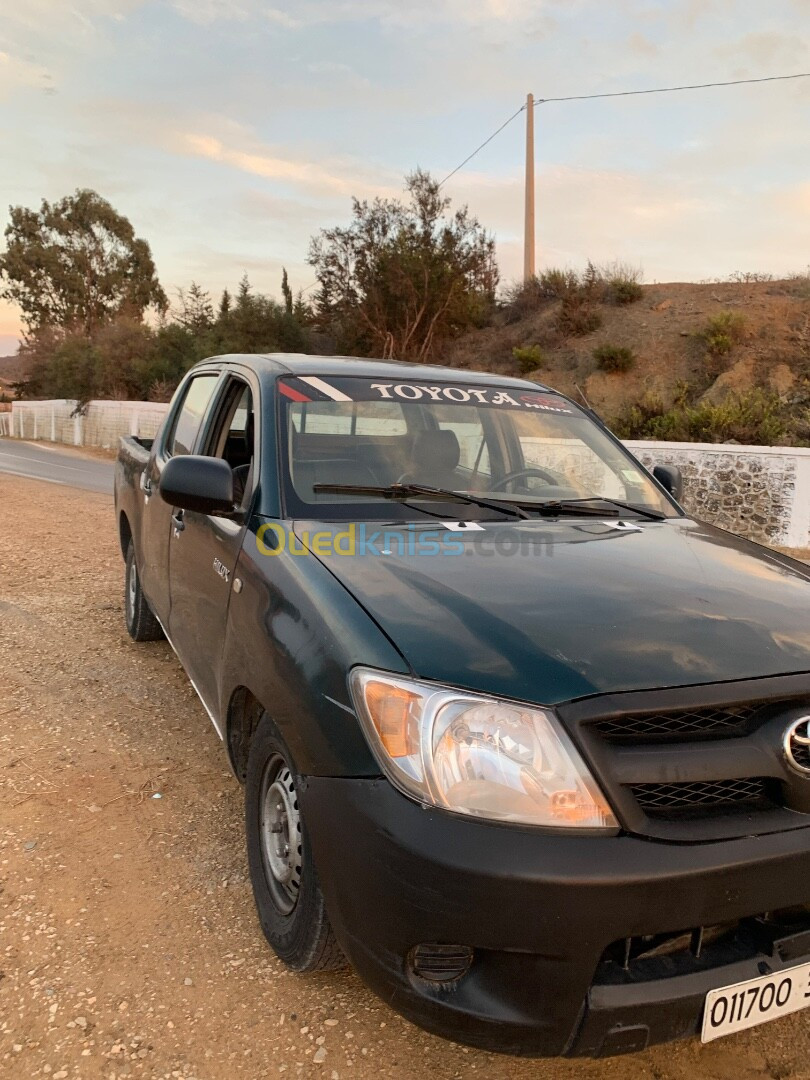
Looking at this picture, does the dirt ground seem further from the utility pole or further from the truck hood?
the utility pole

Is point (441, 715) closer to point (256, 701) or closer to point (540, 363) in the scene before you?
point (256, 701)

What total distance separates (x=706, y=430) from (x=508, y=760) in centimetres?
→ 1520

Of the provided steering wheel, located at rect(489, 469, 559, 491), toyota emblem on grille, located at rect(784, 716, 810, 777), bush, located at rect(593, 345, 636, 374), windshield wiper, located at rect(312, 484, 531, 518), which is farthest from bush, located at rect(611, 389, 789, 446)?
toyota emblem on grille, located at rect(784, 716, 810, 777)

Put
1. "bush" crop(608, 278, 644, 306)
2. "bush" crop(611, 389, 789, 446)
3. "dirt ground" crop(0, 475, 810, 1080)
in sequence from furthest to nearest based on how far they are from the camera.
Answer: "bush" crop(608, 278, 644, 306)
"bush" crop(611, 389, 789, 446)
"dirt ground" crop(0, 475, 810, 1080)

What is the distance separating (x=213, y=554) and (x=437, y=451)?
3.13 ft

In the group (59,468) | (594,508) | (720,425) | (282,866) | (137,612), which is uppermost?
(720,425)

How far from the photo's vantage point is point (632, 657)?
179 centimetres

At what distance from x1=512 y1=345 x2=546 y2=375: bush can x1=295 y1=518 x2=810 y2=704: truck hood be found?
25474 mm

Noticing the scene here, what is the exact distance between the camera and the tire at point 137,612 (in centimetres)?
504

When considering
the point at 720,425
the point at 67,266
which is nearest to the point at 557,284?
the point at 720,425

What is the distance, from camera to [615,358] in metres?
25.7

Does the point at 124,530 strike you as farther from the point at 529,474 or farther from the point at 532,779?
the point at 532,779

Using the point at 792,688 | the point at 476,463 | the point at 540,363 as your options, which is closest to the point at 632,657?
the point at 792,688

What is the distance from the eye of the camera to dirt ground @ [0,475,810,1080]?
2025mm
